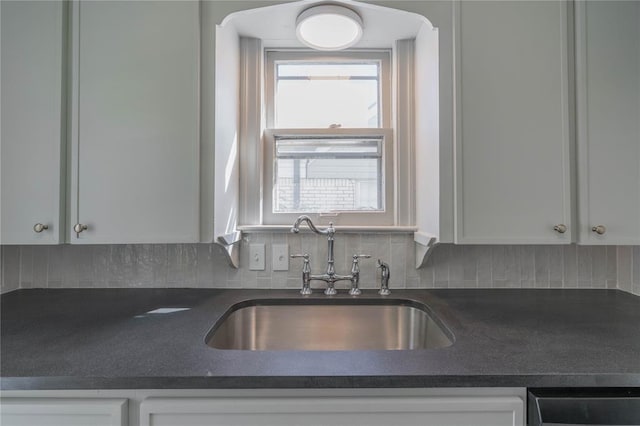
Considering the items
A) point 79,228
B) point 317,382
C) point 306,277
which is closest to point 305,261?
point 306,277

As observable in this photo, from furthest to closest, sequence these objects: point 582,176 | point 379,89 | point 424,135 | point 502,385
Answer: point 379,89
point 424,135
point 582,176
point 502,385

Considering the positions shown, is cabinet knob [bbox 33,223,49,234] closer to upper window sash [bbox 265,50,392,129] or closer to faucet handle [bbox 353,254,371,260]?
upper window sash [bbox 265,50,392,129]

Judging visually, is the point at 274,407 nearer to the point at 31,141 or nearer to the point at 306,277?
the point at 306,277

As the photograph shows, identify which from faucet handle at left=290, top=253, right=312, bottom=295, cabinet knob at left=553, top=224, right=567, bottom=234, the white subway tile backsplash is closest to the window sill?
the white subway tile backsplash

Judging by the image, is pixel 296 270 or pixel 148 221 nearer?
pixel 148 221

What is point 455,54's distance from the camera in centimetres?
114

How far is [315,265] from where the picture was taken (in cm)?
143

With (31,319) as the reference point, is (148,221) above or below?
above

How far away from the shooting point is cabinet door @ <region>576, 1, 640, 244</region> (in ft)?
3.71

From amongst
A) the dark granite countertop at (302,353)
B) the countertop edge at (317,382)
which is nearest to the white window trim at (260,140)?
the dark granite countertop at (302,353)

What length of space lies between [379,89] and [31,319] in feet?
5.53

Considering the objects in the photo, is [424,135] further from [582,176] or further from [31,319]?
[31,319]

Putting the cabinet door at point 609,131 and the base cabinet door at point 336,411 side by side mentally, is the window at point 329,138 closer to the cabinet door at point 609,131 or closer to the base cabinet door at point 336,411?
the cabinet door at point 609,131

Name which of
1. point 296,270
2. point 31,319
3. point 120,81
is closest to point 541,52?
point 296,270
